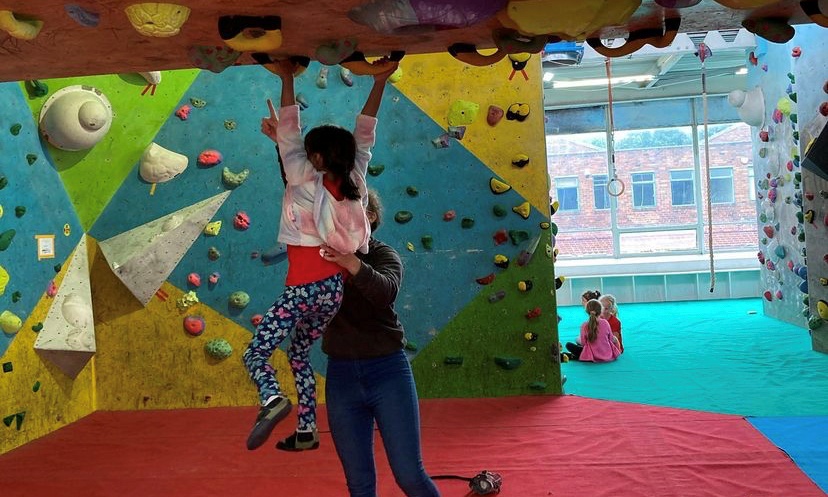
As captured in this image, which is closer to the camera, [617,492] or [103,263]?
[617,492]

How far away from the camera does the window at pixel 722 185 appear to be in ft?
36.9

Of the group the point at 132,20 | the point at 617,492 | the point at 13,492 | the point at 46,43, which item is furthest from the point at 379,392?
the point at 13,492

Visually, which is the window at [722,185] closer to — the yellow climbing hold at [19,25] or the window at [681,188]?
the window at [681,188]

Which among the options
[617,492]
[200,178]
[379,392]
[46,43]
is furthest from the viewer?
[200,178]

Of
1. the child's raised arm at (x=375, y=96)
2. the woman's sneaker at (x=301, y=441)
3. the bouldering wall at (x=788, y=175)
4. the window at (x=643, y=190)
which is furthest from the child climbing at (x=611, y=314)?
the window at (x=643, y=190)

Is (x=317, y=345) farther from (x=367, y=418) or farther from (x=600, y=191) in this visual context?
(x=600, y=191)

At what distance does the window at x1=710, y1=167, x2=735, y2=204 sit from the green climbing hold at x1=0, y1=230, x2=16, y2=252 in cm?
1012

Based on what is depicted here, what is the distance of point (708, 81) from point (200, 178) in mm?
8433

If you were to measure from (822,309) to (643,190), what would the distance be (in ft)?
19.4

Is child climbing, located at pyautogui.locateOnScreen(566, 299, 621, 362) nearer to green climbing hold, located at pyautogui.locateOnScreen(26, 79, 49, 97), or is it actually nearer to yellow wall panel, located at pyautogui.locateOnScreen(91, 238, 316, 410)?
yellow wall panel, located at pyautogui.locateOnScreen(91, 238, 316, 410)

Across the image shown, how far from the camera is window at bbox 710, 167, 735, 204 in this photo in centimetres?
1126

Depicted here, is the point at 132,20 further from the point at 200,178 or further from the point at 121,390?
the point at 121,390

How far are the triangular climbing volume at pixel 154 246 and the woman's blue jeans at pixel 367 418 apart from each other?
313 centimetres

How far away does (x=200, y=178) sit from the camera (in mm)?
4762
